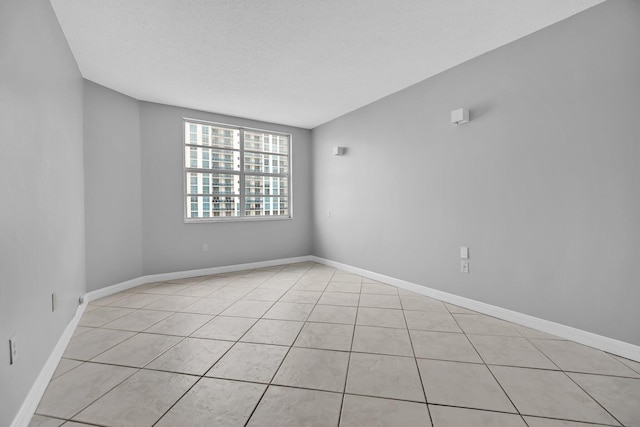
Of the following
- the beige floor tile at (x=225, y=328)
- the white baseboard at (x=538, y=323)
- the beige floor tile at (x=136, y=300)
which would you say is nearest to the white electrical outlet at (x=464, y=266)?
the white baseboard at (x=538, y=323)

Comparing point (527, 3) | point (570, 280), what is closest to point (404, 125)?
point (527, 3)

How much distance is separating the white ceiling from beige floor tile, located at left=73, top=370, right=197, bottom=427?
2456mm

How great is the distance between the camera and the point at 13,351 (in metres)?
1.31

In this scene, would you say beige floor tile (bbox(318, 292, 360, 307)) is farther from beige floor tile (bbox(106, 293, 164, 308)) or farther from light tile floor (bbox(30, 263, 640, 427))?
beige floor tile (bbox(106, 293, 164, 308))

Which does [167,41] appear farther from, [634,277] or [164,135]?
[634,277]

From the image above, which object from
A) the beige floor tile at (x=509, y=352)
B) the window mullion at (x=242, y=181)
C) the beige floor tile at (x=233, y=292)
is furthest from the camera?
the window mullion at (x=242, y=181)

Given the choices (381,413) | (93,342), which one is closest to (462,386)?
(381,413)

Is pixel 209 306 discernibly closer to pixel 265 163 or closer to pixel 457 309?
pixel 457 309

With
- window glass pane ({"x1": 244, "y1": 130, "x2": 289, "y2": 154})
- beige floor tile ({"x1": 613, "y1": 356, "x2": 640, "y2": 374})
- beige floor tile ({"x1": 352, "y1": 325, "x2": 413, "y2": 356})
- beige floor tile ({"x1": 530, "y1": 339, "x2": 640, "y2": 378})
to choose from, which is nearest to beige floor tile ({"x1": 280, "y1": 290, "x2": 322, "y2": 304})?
beige floor tile ({"x1": 352, "y1": 325, "x2": 413, "y2": 356})

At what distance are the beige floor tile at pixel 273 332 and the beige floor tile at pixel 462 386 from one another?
973mm

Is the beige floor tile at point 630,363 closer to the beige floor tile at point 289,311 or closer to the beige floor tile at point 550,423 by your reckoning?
the beige floor tile at point 550,423

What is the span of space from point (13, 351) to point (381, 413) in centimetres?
177

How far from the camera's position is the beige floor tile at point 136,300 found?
2932mm

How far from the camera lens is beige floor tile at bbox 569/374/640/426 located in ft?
4.47
